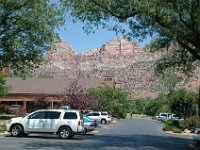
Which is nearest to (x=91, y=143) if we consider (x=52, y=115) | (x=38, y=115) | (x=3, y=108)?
(x=52, y=115)

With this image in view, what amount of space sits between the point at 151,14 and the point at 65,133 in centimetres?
939

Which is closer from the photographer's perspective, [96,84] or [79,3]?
[79,3]

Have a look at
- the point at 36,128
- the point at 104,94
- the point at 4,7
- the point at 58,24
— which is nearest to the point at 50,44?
the point at 58,24

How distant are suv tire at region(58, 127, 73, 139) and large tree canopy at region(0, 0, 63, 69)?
28.8ft

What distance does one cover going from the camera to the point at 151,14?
72.2ft

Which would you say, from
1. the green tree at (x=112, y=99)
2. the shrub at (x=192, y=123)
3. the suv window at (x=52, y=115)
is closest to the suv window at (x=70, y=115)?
the suv window at (x=52, y=115)

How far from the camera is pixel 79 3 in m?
23.5

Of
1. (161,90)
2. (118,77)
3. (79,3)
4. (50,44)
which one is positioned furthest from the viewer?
(118,77)

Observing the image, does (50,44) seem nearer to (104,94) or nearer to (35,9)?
(35,9)

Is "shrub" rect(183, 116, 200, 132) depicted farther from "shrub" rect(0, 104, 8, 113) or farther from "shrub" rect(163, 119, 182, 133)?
"shrub" rect(0, 104, 8, 113)

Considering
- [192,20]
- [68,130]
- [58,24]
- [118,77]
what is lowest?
[68,130]

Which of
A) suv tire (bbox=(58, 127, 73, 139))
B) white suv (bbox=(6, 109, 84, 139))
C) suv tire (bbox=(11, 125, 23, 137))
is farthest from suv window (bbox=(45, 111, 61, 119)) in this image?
suv tire (bbox=(11, 125, 23, 137))

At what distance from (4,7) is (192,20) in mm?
15370

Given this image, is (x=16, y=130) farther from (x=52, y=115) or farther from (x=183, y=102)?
(x=183, y=102)
